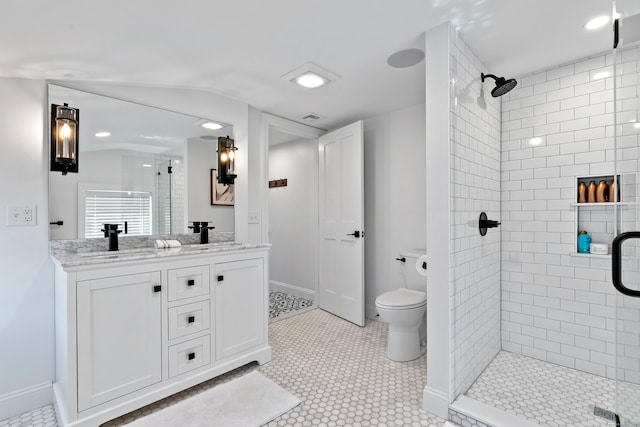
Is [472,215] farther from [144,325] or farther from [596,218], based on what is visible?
[144,325]

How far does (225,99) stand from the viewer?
107 inches

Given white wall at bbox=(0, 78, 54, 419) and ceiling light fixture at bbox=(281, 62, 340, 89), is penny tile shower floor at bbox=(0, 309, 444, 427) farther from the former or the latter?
ceiling light fixture at bbox=(281, 62, 340, 89)

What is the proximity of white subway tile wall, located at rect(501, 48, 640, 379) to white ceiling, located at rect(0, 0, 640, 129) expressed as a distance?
9.5 inches

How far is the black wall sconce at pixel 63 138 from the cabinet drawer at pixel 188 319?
113cm

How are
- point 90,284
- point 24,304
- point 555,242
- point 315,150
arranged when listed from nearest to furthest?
point 90,284 < point 24,304 < point 555,242 < point 315,150

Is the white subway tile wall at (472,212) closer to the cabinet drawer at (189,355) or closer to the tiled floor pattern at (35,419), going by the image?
the cabinet drawer at (189,355)

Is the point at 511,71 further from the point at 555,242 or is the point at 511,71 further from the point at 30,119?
the point at 30,119

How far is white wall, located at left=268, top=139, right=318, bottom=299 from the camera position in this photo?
4125 mm

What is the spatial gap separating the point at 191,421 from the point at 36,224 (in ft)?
4.86

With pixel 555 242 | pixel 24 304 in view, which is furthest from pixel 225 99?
pixel 555 242

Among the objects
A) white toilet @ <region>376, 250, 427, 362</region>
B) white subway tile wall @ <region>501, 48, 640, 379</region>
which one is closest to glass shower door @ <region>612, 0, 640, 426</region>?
white subway tile wall @ <region>501, 48, 640, 379</region>

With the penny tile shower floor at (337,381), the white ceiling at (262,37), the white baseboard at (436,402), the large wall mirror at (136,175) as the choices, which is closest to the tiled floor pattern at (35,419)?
the penny tile shower floor at (337,381)

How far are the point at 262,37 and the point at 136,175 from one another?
1.34 m

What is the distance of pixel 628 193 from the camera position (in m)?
1.35
